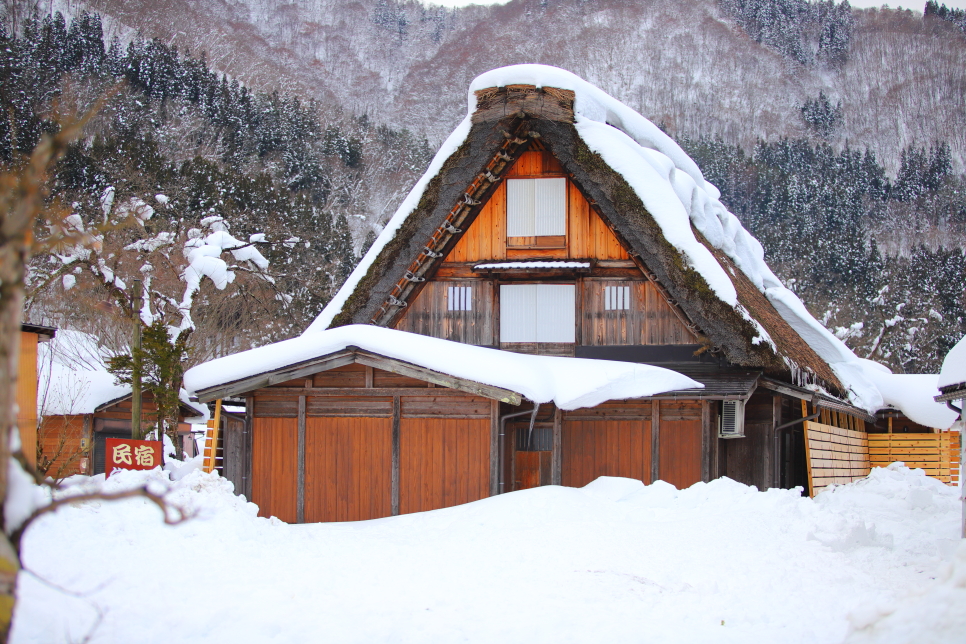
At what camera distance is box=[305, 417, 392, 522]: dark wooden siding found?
1180 cm

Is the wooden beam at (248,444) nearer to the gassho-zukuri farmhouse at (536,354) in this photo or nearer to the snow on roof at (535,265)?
the gassho-zukuri farmhouse at (536,354)

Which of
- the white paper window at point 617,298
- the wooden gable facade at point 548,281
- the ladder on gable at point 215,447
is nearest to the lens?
the ladder on gable at point 215,447

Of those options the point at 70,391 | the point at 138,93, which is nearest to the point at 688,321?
the point at 70,391

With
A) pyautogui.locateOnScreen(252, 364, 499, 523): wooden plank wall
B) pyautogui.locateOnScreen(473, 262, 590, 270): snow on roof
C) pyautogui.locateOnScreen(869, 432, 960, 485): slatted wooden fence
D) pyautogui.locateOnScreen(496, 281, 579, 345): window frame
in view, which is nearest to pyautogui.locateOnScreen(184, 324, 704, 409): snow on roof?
pyautogui.locateOnScreen(252, 364, 499, 523): wooden plank wall

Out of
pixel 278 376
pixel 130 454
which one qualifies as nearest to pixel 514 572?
pixel 278 376

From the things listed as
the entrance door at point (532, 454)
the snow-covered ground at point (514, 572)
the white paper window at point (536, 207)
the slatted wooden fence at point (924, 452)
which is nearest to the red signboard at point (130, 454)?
the snow-covered ground at point (514, 572)

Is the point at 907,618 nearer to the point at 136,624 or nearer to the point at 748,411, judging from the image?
the point at 136,624

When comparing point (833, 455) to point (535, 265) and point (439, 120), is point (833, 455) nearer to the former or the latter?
point (535, 265)

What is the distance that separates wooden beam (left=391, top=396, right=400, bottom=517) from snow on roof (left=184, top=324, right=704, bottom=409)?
3.03ft

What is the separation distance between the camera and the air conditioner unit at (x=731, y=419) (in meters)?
12.7

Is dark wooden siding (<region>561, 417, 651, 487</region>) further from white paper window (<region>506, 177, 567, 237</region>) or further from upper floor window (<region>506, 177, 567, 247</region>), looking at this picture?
white paper window (<region>506, 177, 567, 237</region>)

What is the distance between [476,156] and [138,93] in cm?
3883

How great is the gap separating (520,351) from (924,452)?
1117 centimetres

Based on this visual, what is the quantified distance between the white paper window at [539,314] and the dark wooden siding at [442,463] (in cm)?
293
